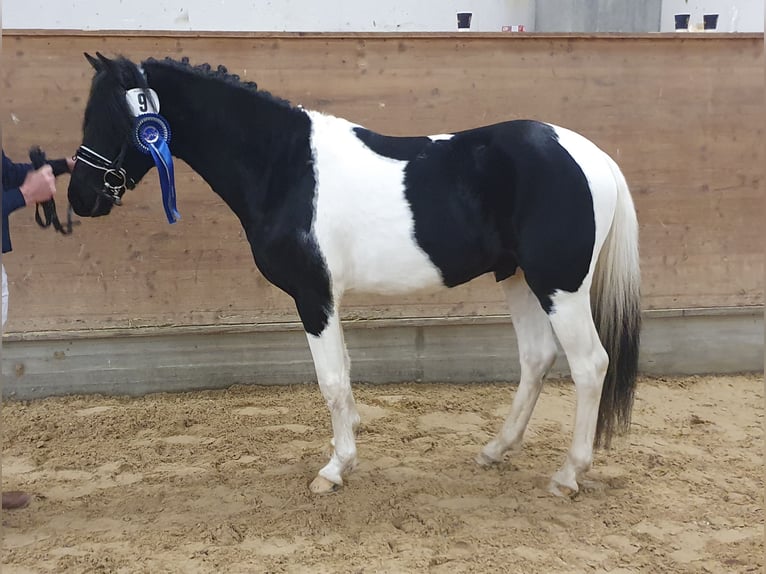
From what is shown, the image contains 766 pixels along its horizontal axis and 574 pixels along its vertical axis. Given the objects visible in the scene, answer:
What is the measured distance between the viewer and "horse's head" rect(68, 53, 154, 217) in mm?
1991

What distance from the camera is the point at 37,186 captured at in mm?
2002

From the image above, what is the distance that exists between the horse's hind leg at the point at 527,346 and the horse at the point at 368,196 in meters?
0.25

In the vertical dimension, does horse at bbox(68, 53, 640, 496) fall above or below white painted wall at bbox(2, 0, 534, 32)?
below

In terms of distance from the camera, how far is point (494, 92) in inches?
128

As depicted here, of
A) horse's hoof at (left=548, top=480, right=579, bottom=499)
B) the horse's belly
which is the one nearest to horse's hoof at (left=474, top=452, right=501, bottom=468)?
horse's hoof at (left=548, top=480, right=579, bottom=499)

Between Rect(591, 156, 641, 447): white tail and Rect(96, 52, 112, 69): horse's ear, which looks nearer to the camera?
Rect(96, 52, 112, 69): horse's ear

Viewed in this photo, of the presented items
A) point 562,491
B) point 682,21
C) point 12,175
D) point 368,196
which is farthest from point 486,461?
point 682,21

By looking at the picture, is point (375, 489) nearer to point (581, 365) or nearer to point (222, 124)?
point (581, 365)

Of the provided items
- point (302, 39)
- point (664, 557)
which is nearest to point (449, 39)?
point (302, 39)

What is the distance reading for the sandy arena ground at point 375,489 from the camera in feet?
6.12

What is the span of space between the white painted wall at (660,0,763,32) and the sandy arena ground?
2586mm

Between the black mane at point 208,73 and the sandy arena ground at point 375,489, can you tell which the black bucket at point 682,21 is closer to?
the sandy arena ground at point 375,489

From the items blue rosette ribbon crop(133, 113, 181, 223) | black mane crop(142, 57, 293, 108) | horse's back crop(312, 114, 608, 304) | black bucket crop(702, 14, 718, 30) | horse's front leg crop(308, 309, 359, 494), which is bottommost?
horse's front leg crop(308, 309, 359, 494)

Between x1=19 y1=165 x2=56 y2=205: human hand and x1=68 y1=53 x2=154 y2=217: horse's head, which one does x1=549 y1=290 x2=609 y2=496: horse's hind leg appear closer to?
x1=68 y1=53 x2=154 y2=217: horse's head
